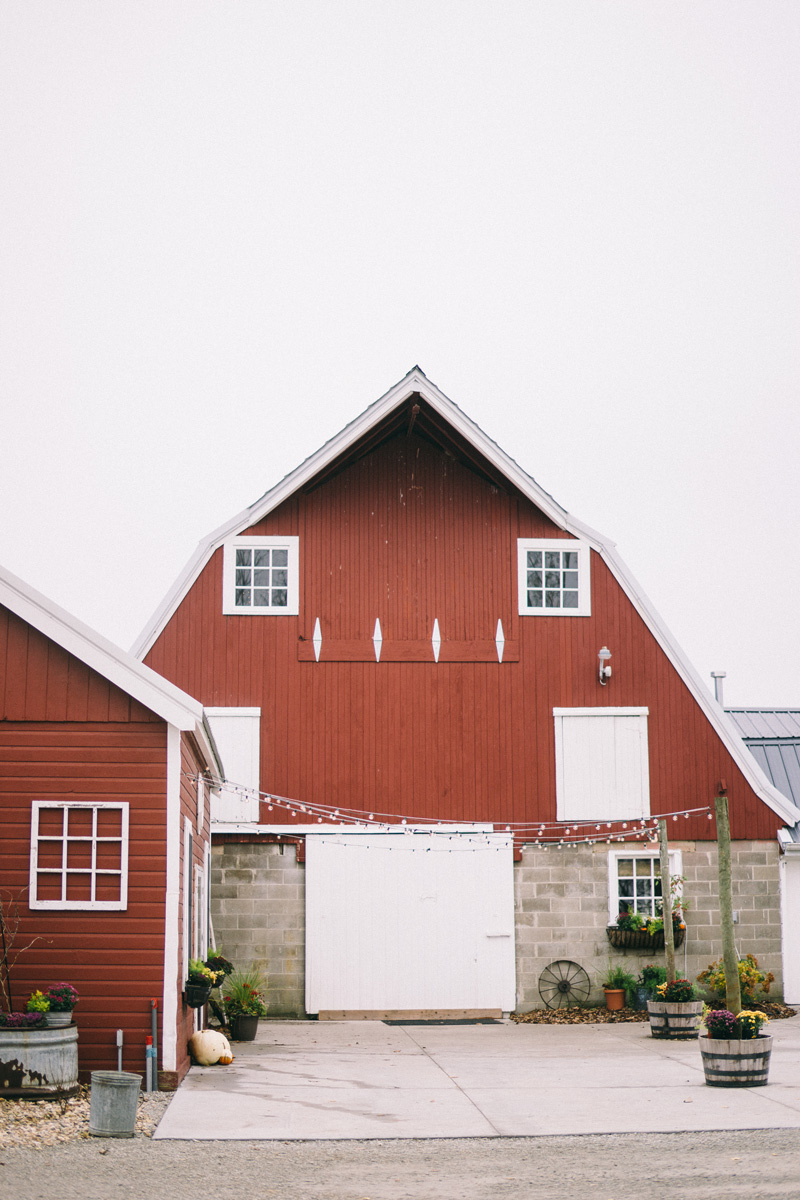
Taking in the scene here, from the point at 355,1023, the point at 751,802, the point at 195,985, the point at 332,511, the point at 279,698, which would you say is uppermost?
the point at 332,511

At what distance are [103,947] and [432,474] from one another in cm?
953

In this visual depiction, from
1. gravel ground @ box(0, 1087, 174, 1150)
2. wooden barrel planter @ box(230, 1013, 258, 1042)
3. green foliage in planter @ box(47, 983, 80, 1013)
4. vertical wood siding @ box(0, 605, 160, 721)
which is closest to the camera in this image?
gravel ground @ box(0, 1087, 174, 1150)

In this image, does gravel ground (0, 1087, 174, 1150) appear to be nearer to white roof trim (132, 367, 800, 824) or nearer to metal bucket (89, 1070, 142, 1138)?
metal bucket (89, 1070, 142, 1138)

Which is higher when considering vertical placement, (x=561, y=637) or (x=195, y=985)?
(x=561, y=637)

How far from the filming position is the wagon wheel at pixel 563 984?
17469mm

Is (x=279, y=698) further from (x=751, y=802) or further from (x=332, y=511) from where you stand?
(x=751, y=802)

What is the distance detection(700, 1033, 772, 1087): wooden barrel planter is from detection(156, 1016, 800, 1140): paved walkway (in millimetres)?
104

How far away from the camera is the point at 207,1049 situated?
1220 cm

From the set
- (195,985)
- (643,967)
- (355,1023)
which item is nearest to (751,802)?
(643,967)

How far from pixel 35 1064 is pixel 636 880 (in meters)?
10.2

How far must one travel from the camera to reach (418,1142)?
8.54 meters

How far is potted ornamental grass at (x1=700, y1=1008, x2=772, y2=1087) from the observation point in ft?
34.6

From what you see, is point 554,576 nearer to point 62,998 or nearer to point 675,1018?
point 675,1018

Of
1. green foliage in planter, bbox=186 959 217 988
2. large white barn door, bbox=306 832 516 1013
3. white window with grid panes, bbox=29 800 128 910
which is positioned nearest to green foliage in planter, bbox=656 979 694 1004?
large white barn door, bbox=306 832 516 1013
